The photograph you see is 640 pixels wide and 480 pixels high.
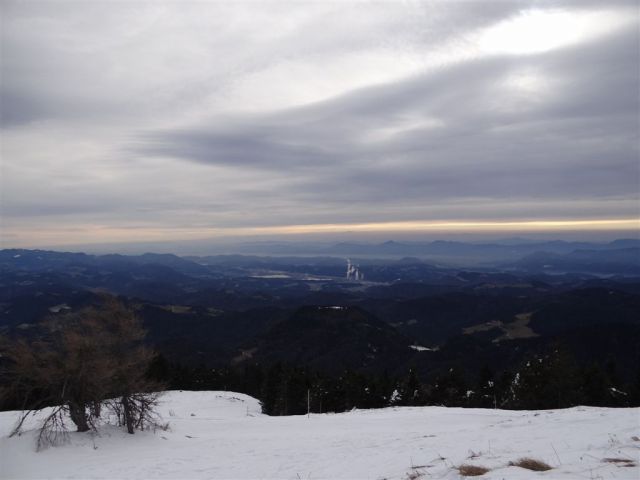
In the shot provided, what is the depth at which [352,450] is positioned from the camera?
17.1 m

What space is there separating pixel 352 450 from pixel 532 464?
26.0ft

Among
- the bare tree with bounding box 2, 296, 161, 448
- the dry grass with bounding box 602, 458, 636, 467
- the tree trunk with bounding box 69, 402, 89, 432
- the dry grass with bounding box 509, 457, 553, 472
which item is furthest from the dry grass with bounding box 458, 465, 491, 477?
the tree trunk with bounding box 69, 402, 89, 432

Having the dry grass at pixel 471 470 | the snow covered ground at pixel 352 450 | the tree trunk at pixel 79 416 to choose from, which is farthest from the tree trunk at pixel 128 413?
the dry grass at pixel 471 470

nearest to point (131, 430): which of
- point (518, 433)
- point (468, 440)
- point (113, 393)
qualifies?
point (113, 393)

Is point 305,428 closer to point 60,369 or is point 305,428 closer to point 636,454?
point 60,369

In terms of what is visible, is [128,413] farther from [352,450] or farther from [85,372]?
[352,450]

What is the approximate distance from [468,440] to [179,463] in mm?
11419

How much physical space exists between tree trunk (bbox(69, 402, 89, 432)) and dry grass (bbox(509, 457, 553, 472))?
18.9m

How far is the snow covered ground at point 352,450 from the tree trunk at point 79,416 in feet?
2.11

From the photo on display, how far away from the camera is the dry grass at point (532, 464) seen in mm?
10586

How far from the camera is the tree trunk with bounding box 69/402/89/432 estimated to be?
20.1 meters

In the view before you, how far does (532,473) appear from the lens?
1005 centimetres

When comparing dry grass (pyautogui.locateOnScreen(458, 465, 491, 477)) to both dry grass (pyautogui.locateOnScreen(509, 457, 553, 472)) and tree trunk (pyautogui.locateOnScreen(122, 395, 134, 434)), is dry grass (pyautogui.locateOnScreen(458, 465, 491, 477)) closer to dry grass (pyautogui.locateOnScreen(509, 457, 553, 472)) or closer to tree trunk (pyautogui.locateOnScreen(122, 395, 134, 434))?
dry grass (pyautogui.locateOnScreen(509, 457, 553, 472))

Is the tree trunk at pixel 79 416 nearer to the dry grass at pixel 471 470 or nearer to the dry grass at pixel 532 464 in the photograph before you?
the dry grass at pixel 471 470
